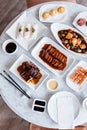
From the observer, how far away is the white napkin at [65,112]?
55.2 inches

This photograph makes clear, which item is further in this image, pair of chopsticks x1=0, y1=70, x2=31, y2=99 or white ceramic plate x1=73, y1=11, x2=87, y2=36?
white ceramic plate x1=73, y1=11, x2=87, y2=36

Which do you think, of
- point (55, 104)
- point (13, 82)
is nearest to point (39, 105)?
point (55, 104)

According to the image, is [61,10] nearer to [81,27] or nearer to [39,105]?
[81,27]

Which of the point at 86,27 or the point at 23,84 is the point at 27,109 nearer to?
the point at 23,84

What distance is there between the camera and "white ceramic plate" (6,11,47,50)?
5.26 feet

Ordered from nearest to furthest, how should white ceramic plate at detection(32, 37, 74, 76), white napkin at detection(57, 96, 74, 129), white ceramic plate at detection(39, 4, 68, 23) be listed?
1. white napkin at detection(57, 96, 74, 129)
2. white ceramic plate at detection(32, 37, 74, 76)
3. white ceramic plate at detection(39, 4, 68, 23)

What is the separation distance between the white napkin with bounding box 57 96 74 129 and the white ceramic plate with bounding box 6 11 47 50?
15.4 inches

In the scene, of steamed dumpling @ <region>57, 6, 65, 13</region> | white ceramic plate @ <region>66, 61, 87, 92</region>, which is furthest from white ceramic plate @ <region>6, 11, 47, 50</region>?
white ceramic plate @ <region>66, 61, 87, 92</region>

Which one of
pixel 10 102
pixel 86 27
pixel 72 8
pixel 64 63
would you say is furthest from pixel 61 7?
pixel 10 102

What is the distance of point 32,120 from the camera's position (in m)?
1.43

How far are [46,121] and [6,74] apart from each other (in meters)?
0.36

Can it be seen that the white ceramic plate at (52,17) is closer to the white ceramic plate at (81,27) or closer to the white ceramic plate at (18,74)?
the white ceramic plate at (81,27)

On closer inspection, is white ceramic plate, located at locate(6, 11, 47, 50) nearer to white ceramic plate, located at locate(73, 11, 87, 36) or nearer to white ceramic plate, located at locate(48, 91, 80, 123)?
white ceramic plate, located at locate(73, 11, 87, 36)

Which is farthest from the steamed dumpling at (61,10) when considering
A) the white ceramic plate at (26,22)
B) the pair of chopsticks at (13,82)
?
the pair of chopsticks at (13,82)
